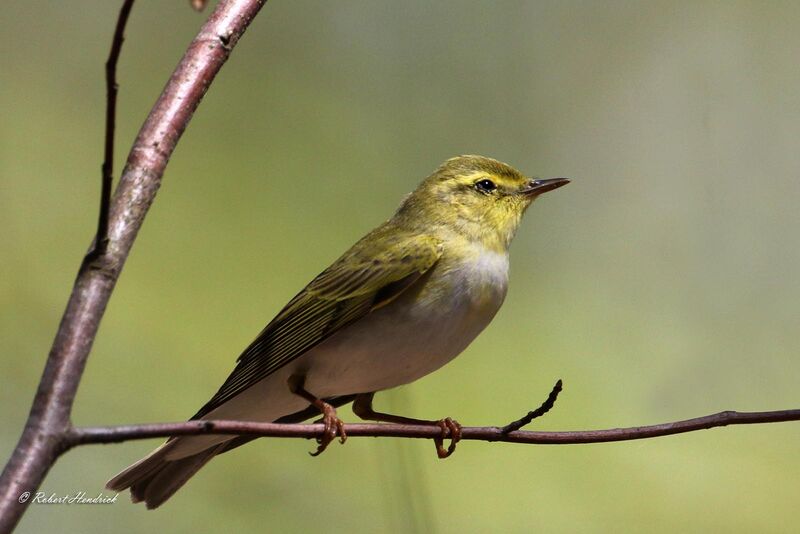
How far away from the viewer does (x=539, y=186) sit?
3619mm

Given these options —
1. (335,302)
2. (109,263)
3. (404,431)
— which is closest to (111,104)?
(109,263)

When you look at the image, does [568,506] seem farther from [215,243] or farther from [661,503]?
[215,243]

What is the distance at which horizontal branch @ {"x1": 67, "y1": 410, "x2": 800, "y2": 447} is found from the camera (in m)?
1.68

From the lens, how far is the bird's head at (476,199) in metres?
3.50

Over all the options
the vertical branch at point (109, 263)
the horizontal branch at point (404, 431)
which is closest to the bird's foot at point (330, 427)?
the horizontal branch at point (404, 431)

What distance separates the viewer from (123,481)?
10.3 feet

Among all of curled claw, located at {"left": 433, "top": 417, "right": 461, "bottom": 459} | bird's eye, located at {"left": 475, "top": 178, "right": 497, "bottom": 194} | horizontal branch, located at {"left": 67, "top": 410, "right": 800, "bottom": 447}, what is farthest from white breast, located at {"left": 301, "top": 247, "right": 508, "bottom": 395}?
horizontal branch, located at {"left": 67, "top": 410, "right": 800, "bottom": 447}

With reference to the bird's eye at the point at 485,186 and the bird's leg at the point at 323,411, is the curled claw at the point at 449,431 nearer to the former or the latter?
the bird's leg at the point at 323,411

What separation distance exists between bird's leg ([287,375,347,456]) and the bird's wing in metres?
0.14

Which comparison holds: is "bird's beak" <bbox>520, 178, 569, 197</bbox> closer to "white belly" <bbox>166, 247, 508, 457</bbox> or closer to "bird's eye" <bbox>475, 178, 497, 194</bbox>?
"bird's eye" <bbox>475, 178, 497, 194</bbox>

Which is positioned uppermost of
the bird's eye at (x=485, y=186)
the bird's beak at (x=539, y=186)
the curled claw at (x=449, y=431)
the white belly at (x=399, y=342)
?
the bird's eye at (x=485, y=186)

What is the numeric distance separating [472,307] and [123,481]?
1.30 metres

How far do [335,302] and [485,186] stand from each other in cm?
81

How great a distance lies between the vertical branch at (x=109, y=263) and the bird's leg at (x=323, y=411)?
0.87m
